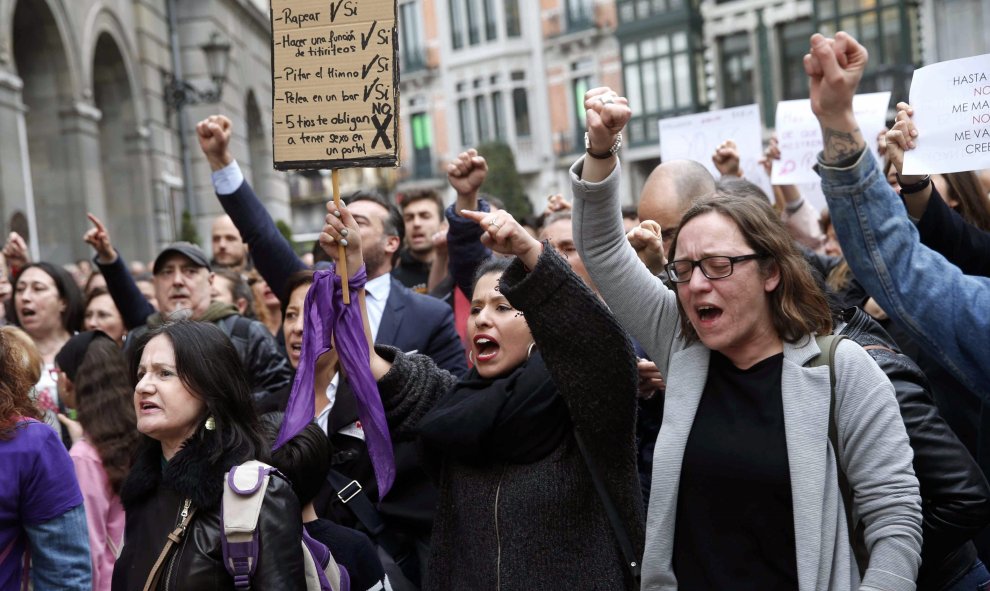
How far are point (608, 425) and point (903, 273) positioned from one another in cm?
87

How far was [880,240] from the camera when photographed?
106 inches

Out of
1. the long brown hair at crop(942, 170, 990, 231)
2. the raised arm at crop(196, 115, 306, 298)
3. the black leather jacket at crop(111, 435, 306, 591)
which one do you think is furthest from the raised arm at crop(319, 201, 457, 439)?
the long brown hair at crop(942, 170, 990, 231)

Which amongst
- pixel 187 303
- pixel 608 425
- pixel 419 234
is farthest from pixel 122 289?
pixel 608 425

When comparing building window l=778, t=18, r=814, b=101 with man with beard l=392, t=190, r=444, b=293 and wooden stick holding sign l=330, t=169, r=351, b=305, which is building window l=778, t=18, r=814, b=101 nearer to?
man with beard l=392, t=190, r=444, b=293

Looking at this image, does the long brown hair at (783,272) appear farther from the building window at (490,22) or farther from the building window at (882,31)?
the building window at (490,22)

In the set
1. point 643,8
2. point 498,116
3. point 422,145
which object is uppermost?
point 643,8

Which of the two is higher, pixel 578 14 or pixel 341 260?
pixel 578 14

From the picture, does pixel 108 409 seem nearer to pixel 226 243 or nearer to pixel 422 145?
pixel 226 243

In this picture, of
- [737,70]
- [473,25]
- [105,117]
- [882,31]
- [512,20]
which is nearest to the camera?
[105,117]

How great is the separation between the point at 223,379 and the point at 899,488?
1969 mm

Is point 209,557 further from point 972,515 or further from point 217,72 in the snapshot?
point 217,72

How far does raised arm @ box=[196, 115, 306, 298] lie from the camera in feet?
14.4


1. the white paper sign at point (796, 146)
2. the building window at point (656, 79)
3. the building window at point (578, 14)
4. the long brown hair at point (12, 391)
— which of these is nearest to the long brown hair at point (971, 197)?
the white paper sign at point (796, 146)

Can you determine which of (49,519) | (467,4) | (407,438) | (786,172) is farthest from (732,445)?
(467,4)
